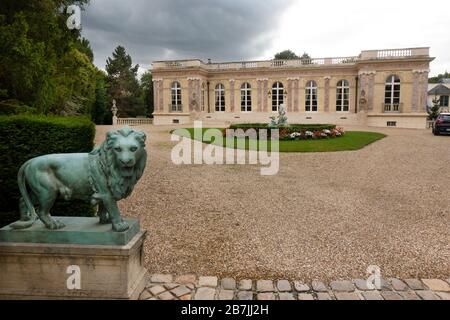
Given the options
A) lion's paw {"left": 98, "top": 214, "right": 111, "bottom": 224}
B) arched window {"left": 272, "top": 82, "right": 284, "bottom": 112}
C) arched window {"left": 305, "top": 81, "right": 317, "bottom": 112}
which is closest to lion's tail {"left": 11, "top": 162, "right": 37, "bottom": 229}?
lion's paw {"left": 98, "top": 214, "right": 111, "bottom": 224}

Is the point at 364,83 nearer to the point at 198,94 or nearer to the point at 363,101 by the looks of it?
the point at 363,101

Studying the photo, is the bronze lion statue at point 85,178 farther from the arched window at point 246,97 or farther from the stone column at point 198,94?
the arched window at point 246,97

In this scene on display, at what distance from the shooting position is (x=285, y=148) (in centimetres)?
1358

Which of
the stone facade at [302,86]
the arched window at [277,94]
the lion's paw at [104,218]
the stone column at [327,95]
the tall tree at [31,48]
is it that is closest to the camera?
the lion's paw at [104,218]

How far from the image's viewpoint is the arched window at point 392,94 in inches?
1096

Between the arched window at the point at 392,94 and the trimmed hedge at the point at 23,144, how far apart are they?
28902 mm

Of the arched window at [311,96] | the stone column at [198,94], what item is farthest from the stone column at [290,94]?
the stone column at [198,94]

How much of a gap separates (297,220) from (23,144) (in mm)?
4259

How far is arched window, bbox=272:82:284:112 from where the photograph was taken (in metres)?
31.3

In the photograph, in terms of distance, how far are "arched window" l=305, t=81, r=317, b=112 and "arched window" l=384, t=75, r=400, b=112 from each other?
594cm

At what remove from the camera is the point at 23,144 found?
4.38 metres

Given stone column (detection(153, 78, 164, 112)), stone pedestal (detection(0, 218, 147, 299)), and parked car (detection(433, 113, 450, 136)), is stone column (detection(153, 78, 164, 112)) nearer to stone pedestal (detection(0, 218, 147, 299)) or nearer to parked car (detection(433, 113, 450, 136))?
parked car (detection(433, 113, 450, 136))

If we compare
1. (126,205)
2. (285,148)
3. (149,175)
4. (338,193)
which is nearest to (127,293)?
(126,205)

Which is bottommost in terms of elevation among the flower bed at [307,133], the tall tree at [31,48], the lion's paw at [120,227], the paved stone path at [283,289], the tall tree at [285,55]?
the paved stone path at [283,289]
